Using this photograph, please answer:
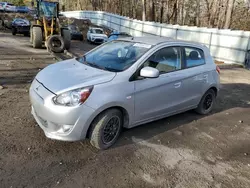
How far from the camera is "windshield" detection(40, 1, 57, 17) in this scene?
1552 centimetres

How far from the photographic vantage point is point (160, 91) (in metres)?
4.53

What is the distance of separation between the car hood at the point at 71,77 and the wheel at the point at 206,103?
2632mm

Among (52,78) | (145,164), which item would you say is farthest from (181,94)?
(52,78)

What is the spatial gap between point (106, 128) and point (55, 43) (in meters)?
11.9

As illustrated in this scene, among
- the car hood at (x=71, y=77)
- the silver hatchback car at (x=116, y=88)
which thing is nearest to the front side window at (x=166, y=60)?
the silver hatchback car at (x=116, y=88)

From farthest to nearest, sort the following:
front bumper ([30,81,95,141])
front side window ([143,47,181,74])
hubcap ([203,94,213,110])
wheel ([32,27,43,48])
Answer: wheel ([32,27,43,48]) < hubcap ([203,94,213,110]) < front side window ([143,47,181,74]) < front bumper ([30,81,95,141])

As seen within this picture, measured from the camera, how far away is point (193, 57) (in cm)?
537

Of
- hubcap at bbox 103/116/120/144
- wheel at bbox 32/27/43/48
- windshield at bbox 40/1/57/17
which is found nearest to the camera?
hubcap at bbox 103/116/120/144

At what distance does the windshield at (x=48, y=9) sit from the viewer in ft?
50.9

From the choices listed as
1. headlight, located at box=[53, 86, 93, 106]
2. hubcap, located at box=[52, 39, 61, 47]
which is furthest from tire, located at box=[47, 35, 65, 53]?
headlight, located at box=[53, 86, 93, 106]

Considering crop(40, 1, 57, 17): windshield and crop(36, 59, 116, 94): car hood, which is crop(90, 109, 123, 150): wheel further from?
crop(40, 1, 57, 17): windshield

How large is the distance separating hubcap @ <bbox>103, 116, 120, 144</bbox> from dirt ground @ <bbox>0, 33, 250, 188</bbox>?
174 mm

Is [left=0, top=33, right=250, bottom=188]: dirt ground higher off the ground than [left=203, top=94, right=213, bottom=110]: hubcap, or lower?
lower

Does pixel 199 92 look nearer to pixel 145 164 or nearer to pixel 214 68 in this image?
pixel 214 68
